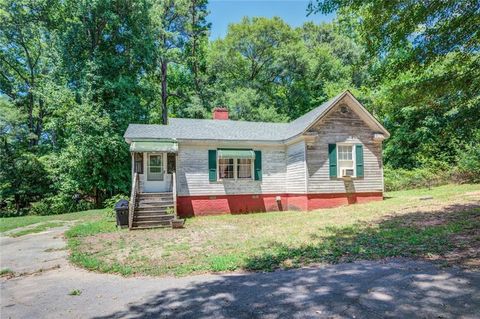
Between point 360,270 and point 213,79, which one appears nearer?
point 360,270

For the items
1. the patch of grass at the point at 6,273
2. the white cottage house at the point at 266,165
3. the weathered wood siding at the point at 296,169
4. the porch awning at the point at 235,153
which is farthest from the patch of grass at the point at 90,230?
the weathered wood siding at the point at 296,169

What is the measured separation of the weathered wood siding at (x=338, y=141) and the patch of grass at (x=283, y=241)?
3.06m

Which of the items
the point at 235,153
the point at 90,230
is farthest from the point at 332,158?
the point at 90,230

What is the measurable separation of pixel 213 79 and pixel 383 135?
19588 mm

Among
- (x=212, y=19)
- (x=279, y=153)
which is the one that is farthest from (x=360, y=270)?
(x=212, y=19)

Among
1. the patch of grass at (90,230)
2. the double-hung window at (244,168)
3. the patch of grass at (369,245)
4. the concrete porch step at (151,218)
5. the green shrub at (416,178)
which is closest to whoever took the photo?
the patch of grass at (369,245)

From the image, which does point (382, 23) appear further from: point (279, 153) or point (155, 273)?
point (279, 153)

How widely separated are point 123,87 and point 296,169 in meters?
13.9

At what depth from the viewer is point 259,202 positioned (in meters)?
15.6

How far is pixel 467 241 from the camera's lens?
639 cm

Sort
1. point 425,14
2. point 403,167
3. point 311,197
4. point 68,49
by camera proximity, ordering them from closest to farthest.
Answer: point 425,14
point 311,197
point 68,49
point 403,167

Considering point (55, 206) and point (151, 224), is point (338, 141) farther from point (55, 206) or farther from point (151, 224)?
point (55, 206)

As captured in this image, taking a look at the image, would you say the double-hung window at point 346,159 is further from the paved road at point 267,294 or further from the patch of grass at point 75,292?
the patch of grass at point 75,292

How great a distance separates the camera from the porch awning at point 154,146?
13455mm
